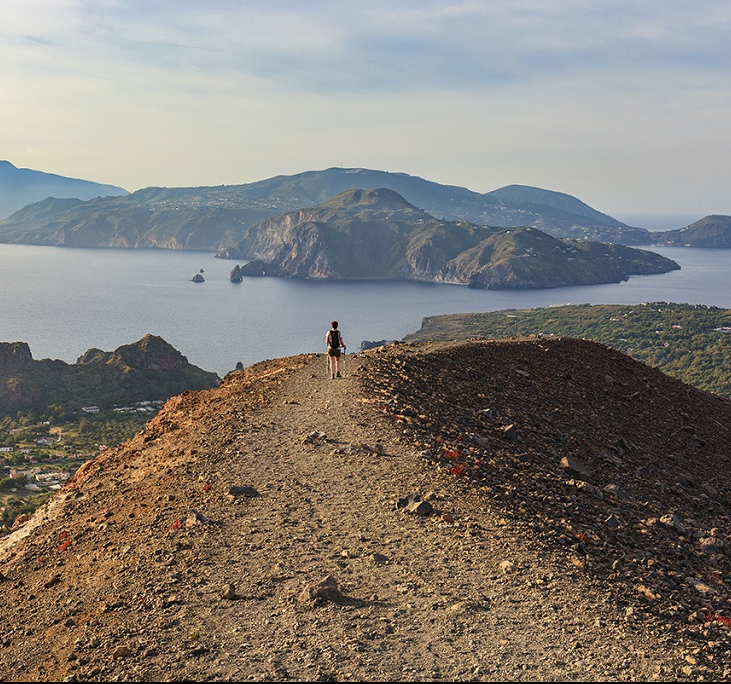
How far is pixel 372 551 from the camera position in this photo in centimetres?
1373

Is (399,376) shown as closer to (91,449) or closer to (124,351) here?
(91,449)

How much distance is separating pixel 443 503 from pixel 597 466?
7.38 meters

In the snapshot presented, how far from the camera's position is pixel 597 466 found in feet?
68.5

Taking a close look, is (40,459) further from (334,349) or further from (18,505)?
(334,349)

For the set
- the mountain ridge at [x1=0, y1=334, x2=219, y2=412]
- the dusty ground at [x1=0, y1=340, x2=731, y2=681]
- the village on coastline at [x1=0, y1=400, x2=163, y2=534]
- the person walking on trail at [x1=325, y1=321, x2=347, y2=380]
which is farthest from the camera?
the mountain ridge at [x1=0, y1=334, x2=219, y2=412]

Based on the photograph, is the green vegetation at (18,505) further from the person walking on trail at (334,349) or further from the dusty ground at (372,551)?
the dusty ground at (372,551)

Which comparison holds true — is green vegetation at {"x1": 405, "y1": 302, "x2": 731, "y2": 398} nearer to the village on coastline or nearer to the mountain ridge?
the mountain ridge

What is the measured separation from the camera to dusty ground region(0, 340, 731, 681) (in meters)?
10.8

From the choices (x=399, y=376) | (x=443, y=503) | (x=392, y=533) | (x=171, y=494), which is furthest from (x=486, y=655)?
(x=399, y=376)


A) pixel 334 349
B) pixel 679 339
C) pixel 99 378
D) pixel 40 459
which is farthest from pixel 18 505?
pixel 679 339

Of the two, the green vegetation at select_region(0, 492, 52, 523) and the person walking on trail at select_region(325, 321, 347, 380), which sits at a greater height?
the person walking on trail at select_region(325, 321, 347, 380)

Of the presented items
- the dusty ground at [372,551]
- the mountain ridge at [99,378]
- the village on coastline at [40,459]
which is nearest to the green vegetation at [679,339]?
the mountain ridge at [99,378]

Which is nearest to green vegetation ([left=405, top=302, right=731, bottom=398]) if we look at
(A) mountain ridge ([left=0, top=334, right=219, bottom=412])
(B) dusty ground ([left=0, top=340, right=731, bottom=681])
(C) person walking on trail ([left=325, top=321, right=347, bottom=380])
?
(A) mountain ridge ([left=0, top=334, right=219, bottom=412])

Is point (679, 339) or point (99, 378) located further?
point (679, 339)
